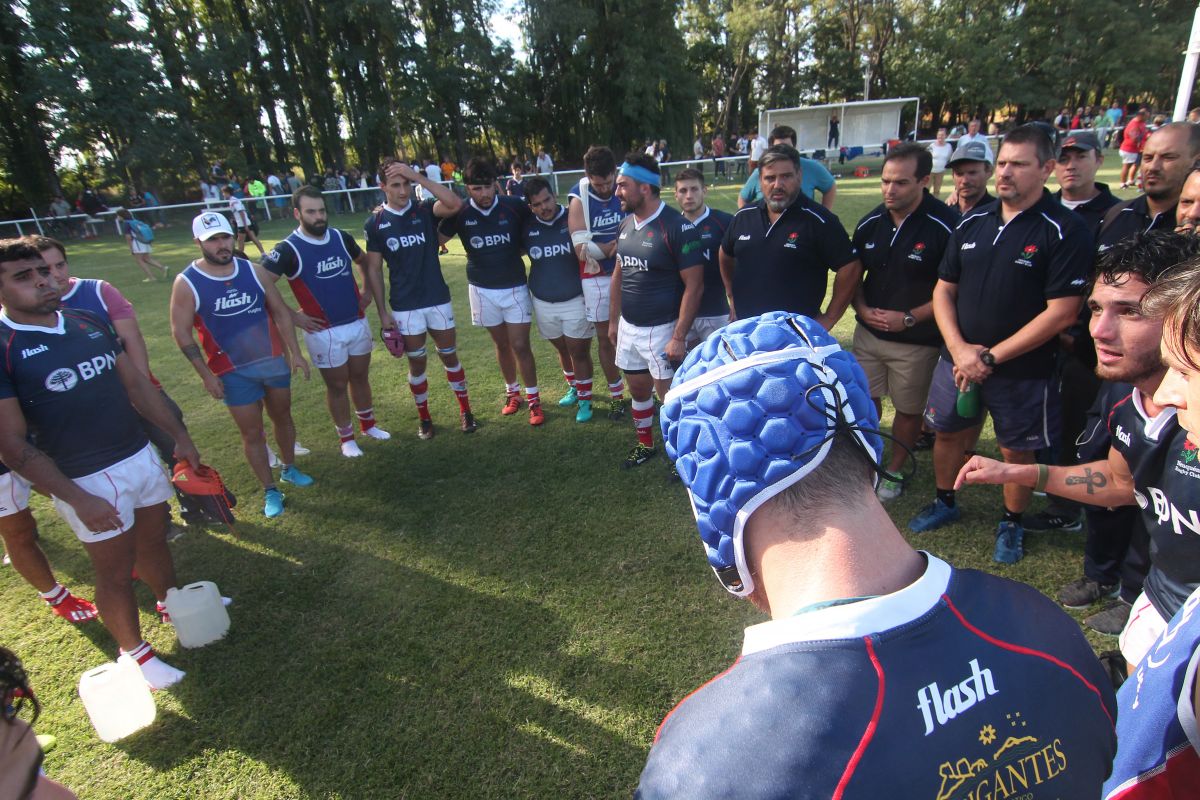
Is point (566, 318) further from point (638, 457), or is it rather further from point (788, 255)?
point (788, 255)

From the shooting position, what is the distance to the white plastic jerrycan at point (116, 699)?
2.93 metres

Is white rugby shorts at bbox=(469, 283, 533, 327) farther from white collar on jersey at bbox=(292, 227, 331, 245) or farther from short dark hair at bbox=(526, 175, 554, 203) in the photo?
white collar on jersey at bbox=(292, 227, 331, 245)

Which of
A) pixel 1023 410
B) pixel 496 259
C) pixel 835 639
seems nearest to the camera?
pixel 835 639

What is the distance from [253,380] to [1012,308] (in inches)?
203

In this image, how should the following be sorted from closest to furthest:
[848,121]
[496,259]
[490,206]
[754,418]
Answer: [754,418]
[490,206]
[496,259]
[848,121]

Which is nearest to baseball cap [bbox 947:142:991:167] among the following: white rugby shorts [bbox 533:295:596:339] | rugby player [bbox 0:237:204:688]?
white rugby shorts [bbox 533:295:596:339]

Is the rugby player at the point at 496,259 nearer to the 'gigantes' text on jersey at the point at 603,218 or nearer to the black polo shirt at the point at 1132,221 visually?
the 'gigantes' text on jersey at the point at 603,218

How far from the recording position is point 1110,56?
116 feet

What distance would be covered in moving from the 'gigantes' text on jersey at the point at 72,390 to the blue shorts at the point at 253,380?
4.33ft

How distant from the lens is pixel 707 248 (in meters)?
5.07

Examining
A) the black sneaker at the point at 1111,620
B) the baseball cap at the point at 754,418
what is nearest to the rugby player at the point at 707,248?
the black sneaker at the point at 1111,620

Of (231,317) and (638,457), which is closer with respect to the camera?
(231,317)

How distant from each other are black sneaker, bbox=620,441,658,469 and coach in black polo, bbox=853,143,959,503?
183 centimetres

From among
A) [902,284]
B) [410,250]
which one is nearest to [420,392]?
[410,250]
